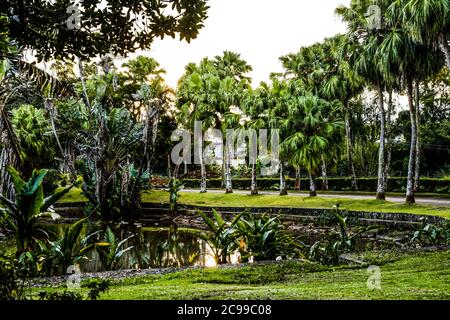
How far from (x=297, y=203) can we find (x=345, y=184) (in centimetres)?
1372

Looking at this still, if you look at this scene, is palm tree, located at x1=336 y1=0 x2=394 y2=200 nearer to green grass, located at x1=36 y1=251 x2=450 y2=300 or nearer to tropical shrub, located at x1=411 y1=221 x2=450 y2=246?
tropical shrub, located at x1=411 y1=221 x2=450 y2=246

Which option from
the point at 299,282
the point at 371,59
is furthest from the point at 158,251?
the point at 371,59

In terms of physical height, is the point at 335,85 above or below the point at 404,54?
above

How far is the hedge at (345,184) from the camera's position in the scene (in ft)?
98.6

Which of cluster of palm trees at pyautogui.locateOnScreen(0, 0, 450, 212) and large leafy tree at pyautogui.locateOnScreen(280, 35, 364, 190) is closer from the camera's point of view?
cluster of palm trees at pyautogui.locateOnScreen(0, 0, 450, 212)

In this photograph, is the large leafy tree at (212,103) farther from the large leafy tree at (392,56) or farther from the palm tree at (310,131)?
the large leafy tree at (392,56)

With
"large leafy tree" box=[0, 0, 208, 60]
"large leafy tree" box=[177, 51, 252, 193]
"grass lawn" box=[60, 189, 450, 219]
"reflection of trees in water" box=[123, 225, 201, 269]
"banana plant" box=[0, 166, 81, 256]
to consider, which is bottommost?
"reflection of trees in water" box=[123, 225, 201, 269]

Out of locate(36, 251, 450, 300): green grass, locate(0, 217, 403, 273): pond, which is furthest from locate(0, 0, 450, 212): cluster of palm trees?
locate(36, 251, 450, 300): green grass

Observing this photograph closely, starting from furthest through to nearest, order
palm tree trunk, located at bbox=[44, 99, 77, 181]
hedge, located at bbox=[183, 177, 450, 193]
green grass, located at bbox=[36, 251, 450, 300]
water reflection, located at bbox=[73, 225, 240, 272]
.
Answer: hedge, located at bbox=[183, 177, 450, 193], palm tree trunk, located at bbox=[44, 99, 77, 181], water reflection, located at bbox=[73, 225, 240, 272], green grass, located at bbox=[36, 251, 450, 300]

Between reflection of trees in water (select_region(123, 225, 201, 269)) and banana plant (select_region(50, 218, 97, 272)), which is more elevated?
banana plant (select_region(50, 218, 97, 272))

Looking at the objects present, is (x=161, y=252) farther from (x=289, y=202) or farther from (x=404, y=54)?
(x=404, y=54)

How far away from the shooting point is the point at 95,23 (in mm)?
4664

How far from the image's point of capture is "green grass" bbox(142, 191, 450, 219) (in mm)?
18125

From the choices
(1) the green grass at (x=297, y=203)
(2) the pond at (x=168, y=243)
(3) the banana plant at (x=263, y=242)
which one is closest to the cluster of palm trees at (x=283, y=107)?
(1) the green grass at (x=297, y=203)
